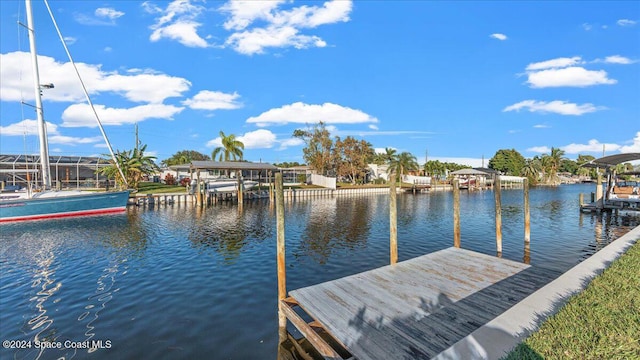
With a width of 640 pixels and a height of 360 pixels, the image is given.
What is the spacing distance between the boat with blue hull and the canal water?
64.9 inches

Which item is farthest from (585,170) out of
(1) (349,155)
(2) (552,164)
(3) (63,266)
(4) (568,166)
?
(3) (63,266)

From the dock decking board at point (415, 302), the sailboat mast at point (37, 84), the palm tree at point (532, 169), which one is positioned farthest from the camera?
the palm tree at point (532, 169)

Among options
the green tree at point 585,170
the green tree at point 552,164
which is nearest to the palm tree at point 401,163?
the green tree at point 552,164

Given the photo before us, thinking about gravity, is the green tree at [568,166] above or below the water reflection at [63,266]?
above

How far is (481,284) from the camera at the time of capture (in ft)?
26.5

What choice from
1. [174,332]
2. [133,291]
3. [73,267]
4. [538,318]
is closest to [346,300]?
[538,318]

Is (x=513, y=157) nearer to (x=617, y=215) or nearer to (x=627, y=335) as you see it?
(x=617, y=215)

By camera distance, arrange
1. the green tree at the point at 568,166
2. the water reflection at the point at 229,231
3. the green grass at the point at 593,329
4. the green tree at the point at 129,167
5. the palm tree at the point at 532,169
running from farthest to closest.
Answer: the green tree at the point at 568,166 → the palm tree at the point at 532,169 → the green tree at the point at 129,167 → the water reflection at the point at 229,231 → the green grass at the point at 593,329

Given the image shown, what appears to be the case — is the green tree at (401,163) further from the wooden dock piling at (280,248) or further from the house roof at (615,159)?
the wooden dock piling at (280,248)

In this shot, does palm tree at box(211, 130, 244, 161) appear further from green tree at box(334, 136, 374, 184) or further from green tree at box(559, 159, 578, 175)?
green tree at box(559, 159, 578, 175)

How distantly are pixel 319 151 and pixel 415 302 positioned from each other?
58.4 m

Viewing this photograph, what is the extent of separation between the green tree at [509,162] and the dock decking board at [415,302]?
4323 inches

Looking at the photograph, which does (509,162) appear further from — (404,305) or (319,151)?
(404,305)

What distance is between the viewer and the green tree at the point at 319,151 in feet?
207
